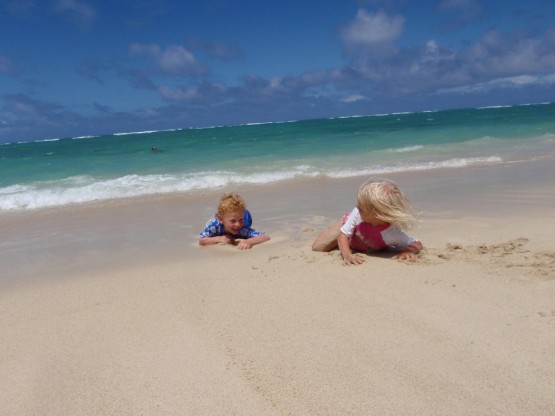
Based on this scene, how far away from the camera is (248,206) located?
7242mm

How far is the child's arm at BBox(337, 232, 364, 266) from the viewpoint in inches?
140

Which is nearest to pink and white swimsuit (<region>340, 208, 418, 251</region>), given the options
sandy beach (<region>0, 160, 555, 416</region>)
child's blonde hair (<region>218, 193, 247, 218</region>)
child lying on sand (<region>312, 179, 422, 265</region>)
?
child lying on sand (<region>312, 179, 422, 265</region>)

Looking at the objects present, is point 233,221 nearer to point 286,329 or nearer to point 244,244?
point 244,244

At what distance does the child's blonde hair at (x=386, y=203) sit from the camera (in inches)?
140

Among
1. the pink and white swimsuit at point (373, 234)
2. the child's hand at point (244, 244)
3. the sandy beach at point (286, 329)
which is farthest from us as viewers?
the child's hand at point (244, 244)

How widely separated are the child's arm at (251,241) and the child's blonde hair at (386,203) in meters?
1.55

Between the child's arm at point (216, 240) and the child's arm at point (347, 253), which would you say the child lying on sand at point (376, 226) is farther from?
the child's arm at point (216, 240)

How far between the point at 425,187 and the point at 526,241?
3.84m

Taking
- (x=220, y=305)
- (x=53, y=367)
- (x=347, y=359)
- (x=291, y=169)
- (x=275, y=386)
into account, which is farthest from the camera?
(x=291, y=169)

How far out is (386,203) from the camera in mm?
3545

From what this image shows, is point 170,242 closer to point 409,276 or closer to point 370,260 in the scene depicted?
point 370,260

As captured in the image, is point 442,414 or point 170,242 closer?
point 442,414

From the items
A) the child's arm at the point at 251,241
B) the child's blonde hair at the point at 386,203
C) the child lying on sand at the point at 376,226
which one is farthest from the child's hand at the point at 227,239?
the child's blonde hair at the point at 386,203

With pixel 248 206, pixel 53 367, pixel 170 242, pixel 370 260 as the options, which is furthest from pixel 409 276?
pixel 248 206
